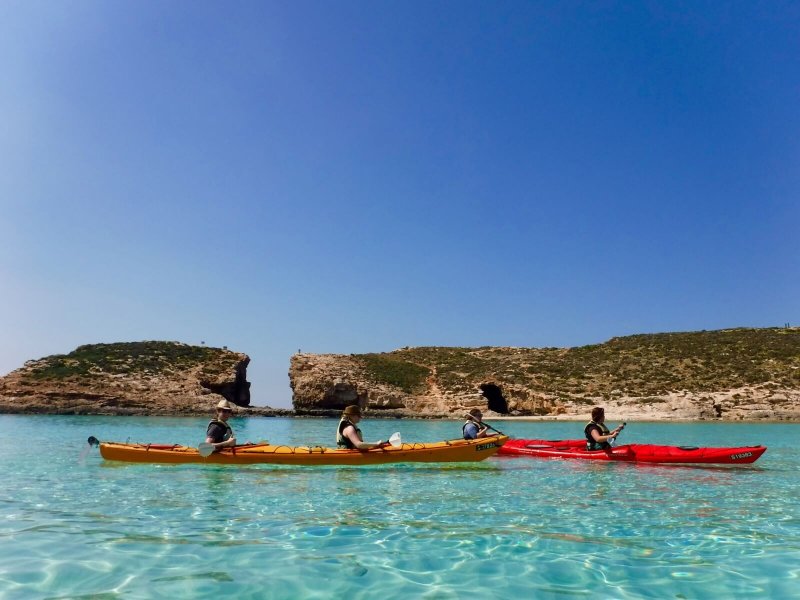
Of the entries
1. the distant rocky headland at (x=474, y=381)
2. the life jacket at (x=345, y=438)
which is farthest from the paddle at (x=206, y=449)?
the distant rocky headland at (x=474, y=381)

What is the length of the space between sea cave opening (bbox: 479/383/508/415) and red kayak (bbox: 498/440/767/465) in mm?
47692

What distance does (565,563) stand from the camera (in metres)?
6.17

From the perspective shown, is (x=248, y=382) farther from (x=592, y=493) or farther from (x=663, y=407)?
(x=592, y=493)

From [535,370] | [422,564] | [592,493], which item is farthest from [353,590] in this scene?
[535,370]

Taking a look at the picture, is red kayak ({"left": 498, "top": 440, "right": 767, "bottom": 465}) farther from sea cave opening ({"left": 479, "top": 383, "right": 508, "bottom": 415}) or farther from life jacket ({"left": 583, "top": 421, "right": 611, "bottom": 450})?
sea cave opening ({"left": 479, "top": 383, "right": 508, "bottom": 415})

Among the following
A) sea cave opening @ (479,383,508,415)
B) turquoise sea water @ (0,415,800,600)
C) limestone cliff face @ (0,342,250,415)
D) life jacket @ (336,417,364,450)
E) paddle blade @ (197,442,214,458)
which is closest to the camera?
turquoise sea water @ (0,415,800,600)

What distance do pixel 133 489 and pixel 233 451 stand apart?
3560 millimetres

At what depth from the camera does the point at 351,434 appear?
14836 mm

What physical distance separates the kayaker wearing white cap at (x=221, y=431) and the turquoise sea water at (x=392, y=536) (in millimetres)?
1103

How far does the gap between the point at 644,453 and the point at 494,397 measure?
5304 cm

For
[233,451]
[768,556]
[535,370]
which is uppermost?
[535,370]

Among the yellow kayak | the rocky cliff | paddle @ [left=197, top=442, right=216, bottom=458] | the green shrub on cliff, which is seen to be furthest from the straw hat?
the green shrub on cliff

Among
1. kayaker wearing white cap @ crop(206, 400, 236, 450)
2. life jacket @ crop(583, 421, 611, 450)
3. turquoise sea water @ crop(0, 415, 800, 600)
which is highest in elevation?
kayaker wearing white cap @ crop(206, 400, 236, 450)

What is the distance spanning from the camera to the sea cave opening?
220 ft
